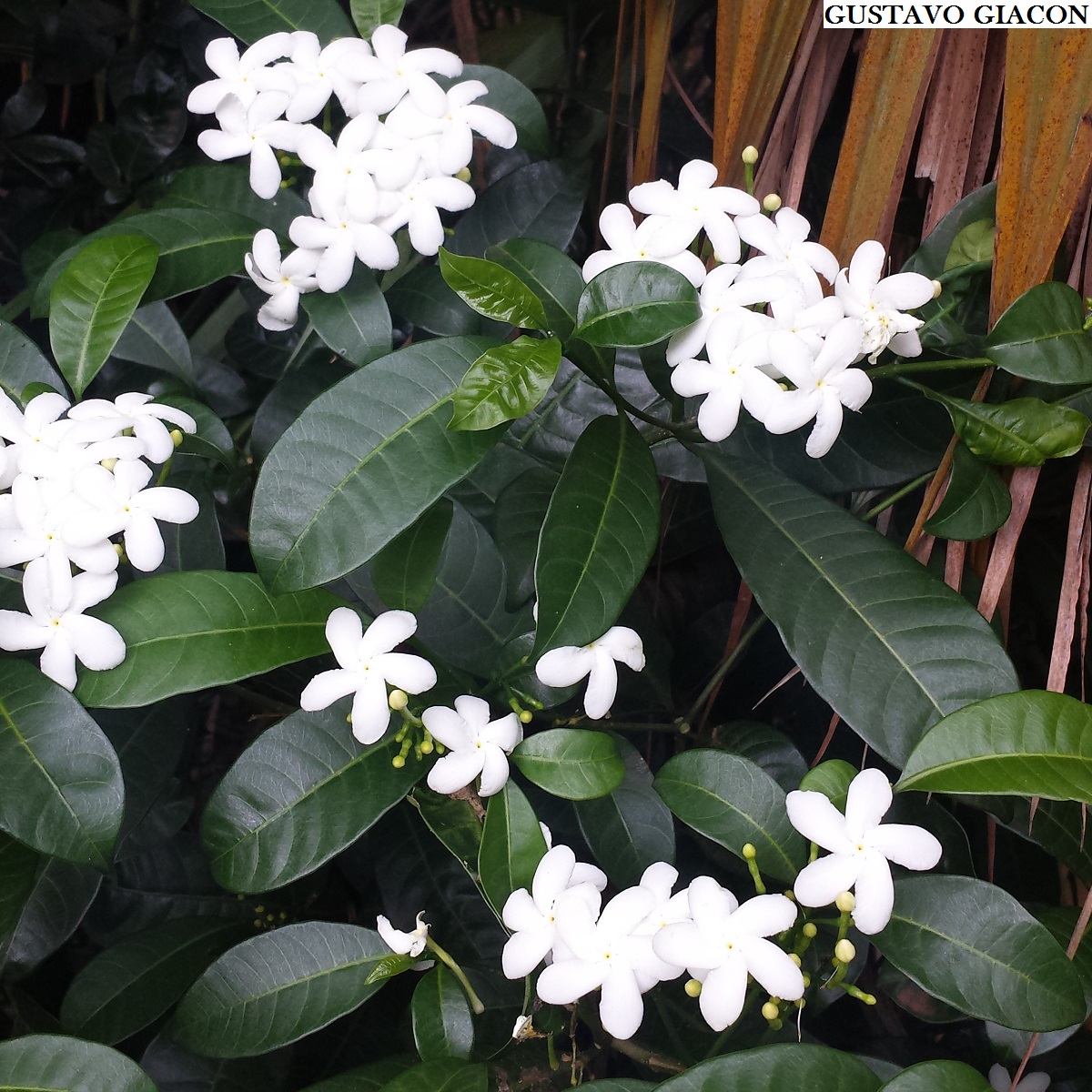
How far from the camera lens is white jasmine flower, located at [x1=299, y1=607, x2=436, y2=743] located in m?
0.65

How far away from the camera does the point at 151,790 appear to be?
788 mm

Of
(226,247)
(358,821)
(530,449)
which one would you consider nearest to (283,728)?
(358,821)

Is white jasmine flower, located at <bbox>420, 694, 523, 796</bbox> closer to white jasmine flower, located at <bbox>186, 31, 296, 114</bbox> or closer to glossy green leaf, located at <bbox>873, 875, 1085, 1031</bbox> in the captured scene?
glossy green leaf, located at <bbox>873, 875, 1085, 1031</bbox>

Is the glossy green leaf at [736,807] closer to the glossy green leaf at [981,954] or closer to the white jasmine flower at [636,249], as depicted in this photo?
the glossy green leaf at [981,954]

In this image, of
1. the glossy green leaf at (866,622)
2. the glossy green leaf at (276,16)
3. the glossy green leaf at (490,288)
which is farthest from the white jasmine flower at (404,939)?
the glossy green leaf at (276,16)

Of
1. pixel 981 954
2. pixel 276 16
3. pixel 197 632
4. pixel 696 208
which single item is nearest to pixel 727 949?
pixel 981 954

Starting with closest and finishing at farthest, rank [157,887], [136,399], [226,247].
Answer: [136,399] < [226,247] < [157,887]

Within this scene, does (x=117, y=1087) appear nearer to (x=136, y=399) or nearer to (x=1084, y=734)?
(x=136, y=399)

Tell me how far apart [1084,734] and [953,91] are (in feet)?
1.80

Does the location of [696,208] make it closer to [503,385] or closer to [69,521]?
[503,385]

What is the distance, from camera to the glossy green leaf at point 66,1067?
623 mm

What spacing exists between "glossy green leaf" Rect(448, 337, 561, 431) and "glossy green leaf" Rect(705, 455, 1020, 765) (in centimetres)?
22

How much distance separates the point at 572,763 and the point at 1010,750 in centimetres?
29

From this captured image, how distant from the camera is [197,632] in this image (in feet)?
2.14
